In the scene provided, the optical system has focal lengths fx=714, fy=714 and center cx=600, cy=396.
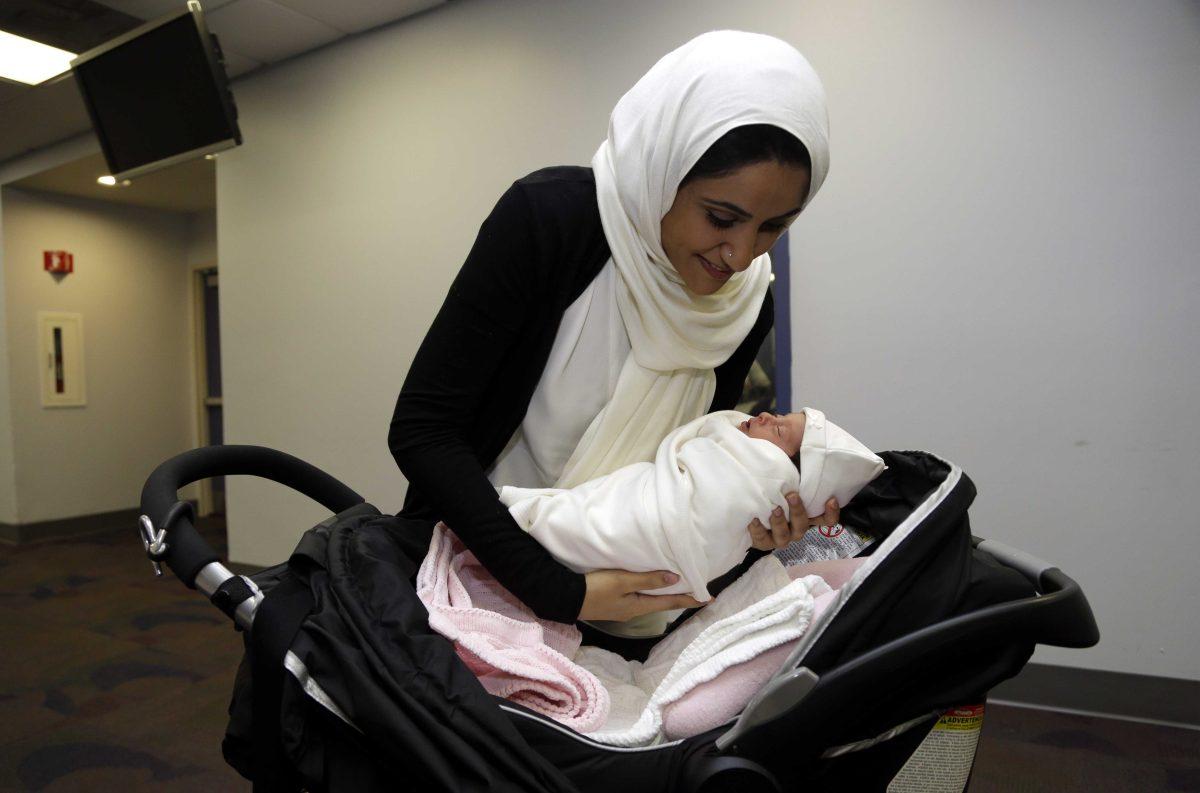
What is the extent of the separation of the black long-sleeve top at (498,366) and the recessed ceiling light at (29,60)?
12.4 feet

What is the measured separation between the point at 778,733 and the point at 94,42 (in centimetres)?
432

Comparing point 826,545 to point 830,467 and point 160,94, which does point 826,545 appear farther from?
point 160,94

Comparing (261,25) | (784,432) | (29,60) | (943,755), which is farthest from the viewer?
(29,60)

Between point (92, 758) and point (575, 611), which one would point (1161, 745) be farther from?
point (92, 758)

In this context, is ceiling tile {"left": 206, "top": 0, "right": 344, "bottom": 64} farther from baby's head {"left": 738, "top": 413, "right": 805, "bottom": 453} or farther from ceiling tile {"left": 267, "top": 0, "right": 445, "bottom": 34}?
baby's head {"left": 738, "top": 413, "right": 805, "bottom": 453}

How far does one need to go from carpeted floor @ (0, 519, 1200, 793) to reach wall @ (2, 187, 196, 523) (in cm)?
211

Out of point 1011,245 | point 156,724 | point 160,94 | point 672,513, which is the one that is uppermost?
point 160,94

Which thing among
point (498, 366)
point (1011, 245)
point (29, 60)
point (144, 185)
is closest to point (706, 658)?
point (498, 366)

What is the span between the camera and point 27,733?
7.50 ft

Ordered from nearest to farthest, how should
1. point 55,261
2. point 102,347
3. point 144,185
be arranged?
point 144,185 < point 55,261 < point 102,347

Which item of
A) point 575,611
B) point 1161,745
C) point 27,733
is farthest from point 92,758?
point 1161,745

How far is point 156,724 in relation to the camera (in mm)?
2352

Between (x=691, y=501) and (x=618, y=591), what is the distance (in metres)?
0.15

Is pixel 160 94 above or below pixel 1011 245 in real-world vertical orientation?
above
